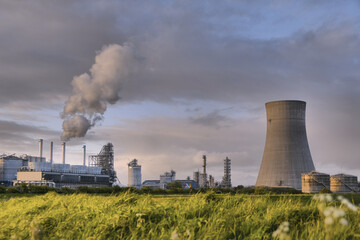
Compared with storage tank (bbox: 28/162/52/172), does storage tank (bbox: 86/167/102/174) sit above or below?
below

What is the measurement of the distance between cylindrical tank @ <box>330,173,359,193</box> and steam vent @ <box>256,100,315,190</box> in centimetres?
374

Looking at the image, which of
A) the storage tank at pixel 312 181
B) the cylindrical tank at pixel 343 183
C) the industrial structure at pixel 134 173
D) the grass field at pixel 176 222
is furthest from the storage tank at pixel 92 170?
the grass field at pixel 176 222

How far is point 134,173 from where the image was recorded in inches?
3211

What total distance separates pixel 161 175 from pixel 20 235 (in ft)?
291

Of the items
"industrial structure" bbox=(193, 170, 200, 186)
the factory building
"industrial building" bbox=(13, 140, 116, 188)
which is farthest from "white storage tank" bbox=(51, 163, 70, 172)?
"industrial structure" bbox=(193, 170, 200, 186)

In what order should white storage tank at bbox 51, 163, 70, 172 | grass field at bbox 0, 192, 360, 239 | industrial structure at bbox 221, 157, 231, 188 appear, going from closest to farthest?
grass field at bbox 0, 192, 360, 239
white storage tank at bbox 51, 163, 70, 172
industrial structure at bbox 221, 157, 231, 188

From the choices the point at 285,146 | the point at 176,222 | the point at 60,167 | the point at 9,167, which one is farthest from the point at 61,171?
the point at 176,222

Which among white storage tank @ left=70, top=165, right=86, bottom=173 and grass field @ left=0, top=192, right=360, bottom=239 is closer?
grass field @ left=0, top=192, right=360, bottom=239

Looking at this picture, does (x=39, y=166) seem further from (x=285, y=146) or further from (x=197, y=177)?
(x=285, y=146)

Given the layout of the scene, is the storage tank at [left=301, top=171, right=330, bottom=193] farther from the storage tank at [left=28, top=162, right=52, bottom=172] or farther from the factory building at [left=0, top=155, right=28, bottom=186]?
the factory building at [left=0, top=155, right=28, bottom=186]

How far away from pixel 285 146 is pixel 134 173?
43.8 meters

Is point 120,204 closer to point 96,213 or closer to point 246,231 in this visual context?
point 96,213

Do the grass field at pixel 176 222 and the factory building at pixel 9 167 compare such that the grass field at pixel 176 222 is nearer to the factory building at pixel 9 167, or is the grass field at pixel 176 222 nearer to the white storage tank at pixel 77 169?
the white storage tank at pixel 77 169

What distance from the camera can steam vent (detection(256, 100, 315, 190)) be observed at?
44.7 metres
